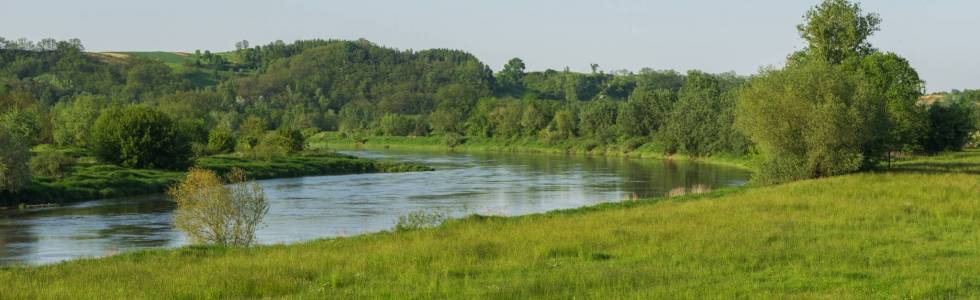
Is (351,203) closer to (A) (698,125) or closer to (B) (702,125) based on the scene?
(B) (702,125)

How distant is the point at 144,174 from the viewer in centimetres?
7775

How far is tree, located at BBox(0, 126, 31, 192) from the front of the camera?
5900cm

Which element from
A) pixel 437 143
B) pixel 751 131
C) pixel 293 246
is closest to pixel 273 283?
pixel 293 246

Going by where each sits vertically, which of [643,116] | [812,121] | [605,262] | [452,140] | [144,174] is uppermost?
[643,116]

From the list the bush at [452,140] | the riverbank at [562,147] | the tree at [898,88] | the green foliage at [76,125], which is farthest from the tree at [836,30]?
the bush at [452,140]

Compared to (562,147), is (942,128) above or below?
above

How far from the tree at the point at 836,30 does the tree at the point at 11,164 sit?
57.8 metres

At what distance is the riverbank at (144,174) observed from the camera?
64125mm

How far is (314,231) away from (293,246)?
52.3 ft

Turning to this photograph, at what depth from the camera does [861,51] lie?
75.6 metres

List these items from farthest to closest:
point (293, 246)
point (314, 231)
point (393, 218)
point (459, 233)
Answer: point (393, 218) < point (314, 231) < point (459, 233) < point (293, 246)

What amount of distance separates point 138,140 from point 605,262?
68739 millimetres

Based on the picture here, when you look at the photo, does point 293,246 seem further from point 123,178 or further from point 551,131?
point 551,131

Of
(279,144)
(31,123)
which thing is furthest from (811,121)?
(31,123)
